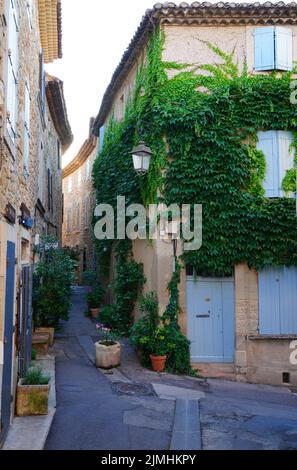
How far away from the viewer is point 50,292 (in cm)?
1096

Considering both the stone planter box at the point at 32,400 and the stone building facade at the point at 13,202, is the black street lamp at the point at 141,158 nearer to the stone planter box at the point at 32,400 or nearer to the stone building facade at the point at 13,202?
the stone building facade at the point at 13,202

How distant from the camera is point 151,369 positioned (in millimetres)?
9406

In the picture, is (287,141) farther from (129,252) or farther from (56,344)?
(56,344)

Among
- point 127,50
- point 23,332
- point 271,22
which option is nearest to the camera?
point 23,332

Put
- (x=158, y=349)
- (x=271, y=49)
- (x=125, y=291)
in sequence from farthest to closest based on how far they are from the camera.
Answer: (x=125, y=291), (x=271, y=49), (x=158, y=349)

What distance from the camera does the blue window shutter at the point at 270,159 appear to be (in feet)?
33.9

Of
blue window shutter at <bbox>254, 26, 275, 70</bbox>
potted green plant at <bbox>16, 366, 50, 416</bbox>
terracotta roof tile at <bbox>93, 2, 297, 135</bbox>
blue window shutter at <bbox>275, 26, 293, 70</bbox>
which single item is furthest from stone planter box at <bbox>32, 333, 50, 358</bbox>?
blue window shutter at <bbox>275, 26, 293, 70</bbox>

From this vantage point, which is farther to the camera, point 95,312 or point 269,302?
point 95,312

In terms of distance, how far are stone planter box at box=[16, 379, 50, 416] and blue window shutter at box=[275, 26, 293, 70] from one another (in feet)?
29.3

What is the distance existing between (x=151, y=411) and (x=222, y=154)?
588 cm

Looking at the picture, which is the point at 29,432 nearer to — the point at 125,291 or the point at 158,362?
the point at 158,362

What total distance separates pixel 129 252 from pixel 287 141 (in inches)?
205

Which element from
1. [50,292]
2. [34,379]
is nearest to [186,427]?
[34,379]
